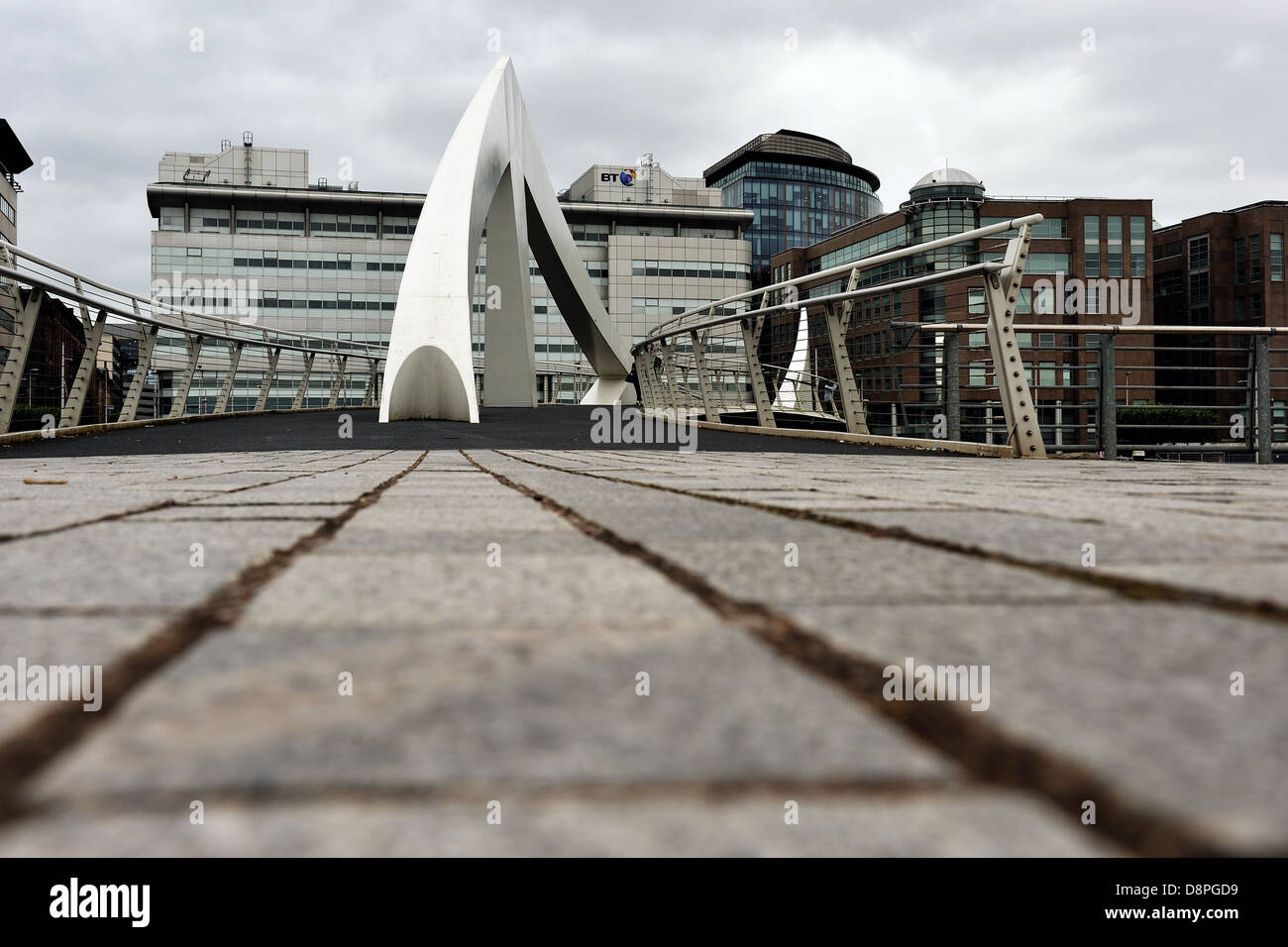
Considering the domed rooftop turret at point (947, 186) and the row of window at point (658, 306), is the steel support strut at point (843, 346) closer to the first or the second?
the domed rooftop turret at point (947, 186)

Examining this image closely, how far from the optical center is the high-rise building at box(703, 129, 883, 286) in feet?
343

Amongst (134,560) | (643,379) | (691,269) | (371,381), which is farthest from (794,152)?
(134,560)

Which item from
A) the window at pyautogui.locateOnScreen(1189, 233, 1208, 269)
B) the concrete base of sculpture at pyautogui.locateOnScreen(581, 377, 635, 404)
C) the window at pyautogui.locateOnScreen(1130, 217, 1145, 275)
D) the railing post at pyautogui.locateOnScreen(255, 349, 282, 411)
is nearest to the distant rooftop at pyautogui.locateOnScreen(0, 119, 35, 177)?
the concrete base of sculpture at pyautogui.locateOnScreen(581, 377, 635, 404)

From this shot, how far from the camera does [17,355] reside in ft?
31.1

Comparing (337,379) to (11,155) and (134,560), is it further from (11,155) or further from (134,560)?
(11,155)

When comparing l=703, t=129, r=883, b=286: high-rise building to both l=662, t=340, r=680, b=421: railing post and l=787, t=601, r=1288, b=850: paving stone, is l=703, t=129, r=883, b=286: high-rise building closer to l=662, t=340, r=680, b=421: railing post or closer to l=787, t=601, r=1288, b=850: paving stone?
l=662, t=340, r=680, b=421: railing post

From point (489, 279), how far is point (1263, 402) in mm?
24613

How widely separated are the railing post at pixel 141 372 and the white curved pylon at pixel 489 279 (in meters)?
5.20

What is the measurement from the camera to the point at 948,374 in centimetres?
982

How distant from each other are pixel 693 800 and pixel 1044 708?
367 mm

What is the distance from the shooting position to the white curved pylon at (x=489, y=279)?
1780cm

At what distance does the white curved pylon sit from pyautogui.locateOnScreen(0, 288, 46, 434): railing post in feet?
25.9
